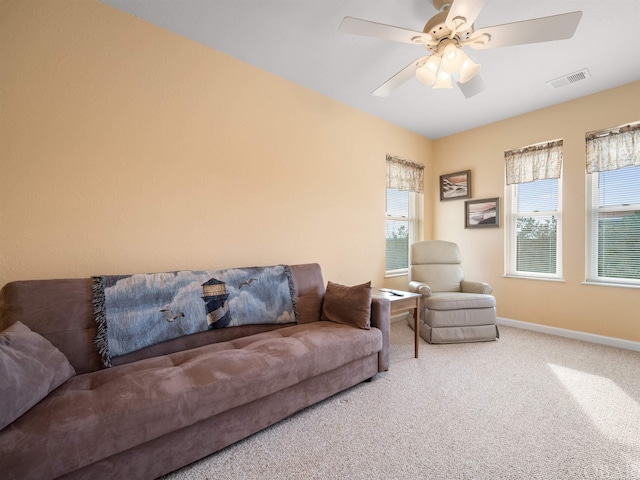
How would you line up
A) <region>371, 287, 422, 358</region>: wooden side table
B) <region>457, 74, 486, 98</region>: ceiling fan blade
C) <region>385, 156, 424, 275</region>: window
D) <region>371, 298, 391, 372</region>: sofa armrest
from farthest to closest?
1. <region>385, 156, 424, 275</region>: window
2. <region>371, 287, 422, 358</region>: wooden side table
3. <region>371, 298, 391, 372</region>: sofa armrest
4. <region>457, 74, 486, 98</region>: ceiling fan blade

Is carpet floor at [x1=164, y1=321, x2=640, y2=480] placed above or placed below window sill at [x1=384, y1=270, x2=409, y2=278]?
below

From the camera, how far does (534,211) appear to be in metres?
3.71

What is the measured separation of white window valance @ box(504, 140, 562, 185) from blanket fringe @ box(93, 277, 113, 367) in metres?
4.46

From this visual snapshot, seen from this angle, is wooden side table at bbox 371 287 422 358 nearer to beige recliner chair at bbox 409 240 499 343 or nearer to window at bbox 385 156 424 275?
beige recliner chair at bbox 409 240 499 343

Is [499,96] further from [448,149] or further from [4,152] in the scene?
[4,152]

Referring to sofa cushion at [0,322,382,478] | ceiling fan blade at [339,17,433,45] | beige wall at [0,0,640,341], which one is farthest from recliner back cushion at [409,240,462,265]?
ceiling fan blade at [339,17,433,45]

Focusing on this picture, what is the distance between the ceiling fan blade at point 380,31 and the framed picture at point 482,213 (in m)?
2.81

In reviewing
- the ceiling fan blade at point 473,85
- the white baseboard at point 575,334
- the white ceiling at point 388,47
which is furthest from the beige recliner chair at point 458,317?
the white ceiling at point 388,47

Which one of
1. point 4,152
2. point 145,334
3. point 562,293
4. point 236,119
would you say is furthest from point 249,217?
point 562,293

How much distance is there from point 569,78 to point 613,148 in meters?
0.92

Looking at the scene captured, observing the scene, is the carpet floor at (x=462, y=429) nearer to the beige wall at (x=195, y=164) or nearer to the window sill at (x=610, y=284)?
the window sill at (x=610, y=284)

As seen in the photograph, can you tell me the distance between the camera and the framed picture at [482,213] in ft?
12.9

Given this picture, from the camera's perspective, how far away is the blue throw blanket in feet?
5.67

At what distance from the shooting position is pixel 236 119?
2.62m
